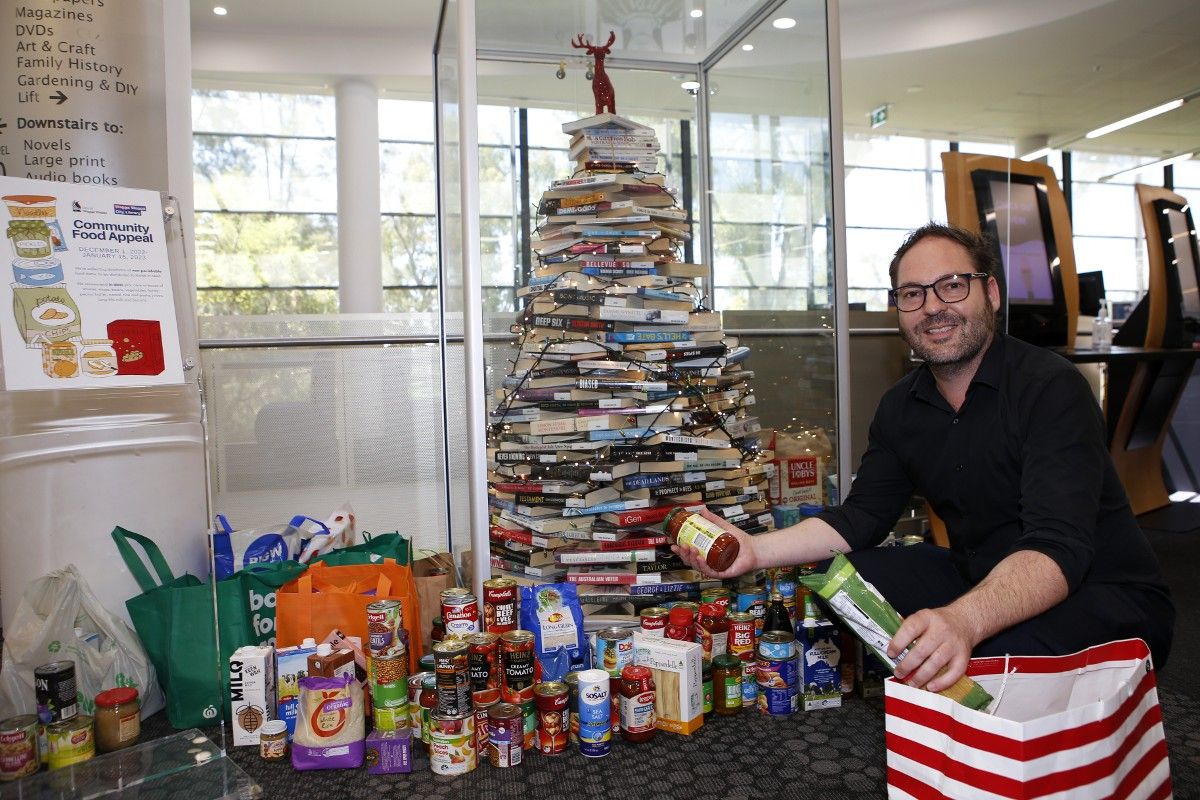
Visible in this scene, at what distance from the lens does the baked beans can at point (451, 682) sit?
1935 mm

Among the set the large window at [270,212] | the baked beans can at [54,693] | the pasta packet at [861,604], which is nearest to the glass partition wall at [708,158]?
the baked beans can at [54,693]

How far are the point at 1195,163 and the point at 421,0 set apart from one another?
5367 millimetres

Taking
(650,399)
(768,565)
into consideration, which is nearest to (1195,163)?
(650,399)

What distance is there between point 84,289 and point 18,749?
1084 mm

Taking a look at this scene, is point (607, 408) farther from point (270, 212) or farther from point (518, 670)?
point (270, 212)

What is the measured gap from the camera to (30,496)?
2305 mm

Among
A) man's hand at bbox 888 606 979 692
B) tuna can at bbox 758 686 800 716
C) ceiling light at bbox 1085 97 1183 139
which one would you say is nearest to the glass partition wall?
tuna can at bbox 758 686 800 716

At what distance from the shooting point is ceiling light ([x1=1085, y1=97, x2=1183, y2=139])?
16.9 feet

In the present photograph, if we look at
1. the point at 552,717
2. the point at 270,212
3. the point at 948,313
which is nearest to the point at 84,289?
the point at 552,717

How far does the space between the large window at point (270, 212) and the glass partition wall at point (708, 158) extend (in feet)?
16.9

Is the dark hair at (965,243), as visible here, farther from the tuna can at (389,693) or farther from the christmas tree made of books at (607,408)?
the tuna can at (389,693)

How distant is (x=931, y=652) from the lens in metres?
1.32

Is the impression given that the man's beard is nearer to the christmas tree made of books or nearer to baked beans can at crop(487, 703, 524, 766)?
the christmas tree made of books

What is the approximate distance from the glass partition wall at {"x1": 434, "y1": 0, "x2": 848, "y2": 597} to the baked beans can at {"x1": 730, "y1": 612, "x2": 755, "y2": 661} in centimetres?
75
